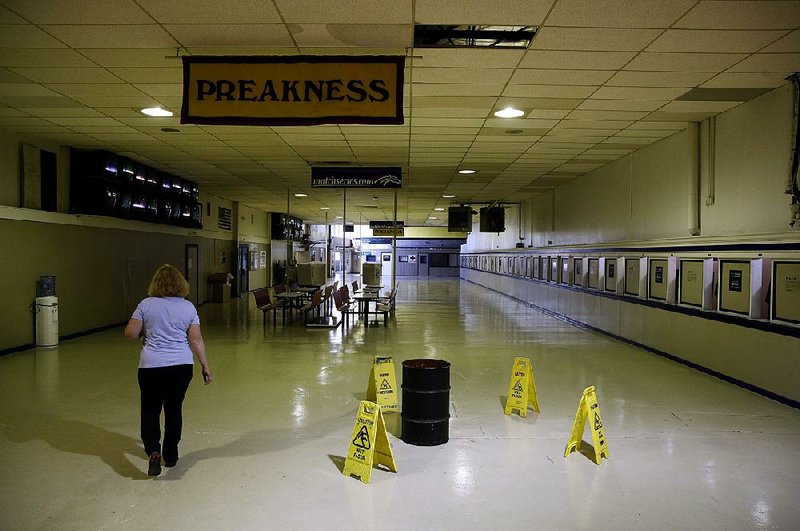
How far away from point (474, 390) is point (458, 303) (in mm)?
11181

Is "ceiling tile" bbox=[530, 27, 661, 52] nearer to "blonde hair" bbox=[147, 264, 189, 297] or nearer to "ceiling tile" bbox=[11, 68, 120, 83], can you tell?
"blonde hair" bbox=[147, 264, 189, 297]

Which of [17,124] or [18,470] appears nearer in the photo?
[18,470]

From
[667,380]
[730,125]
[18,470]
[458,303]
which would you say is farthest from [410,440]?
[458,303]

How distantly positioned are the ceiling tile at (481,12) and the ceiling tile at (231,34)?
1177 millimetres

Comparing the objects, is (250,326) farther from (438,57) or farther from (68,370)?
(438,57)

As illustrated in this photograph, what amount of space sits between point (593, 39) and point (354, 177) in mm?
6315

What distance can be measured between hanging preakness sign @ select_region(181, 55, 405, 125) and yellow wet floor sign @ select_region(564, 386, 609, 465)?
2625 millimetres

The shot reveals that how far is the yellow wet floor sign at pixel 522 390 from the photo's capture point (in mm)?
5133

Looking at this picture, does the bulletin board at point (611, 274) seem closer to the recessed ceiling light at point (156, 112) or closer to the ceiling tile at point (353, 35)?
the ceiling tile at point (353, 35)

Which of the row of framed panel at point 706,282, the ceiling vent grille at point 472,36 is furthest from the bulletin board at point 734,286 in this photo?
the ceiling vent grille at point 472,36

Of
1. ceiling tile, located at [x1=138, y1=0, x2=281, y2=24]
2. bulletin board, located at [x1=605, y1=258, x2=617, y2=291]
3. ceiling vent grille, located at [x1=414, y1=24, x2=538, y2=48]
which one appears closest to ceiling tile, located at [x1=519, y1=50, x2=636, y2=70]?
ceiling vent grille, located at [x1=414, y1=24, x2=538, y2=48]

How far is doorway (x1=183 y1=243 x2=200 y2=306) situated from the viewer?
14.4 m

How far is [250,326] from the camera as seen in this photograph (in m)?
11.2

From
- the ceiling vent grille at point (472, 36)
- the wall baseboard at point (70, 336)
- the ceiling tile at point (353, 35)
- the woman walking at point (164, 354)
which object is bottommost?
the wall baseboard at point (70, 336)
